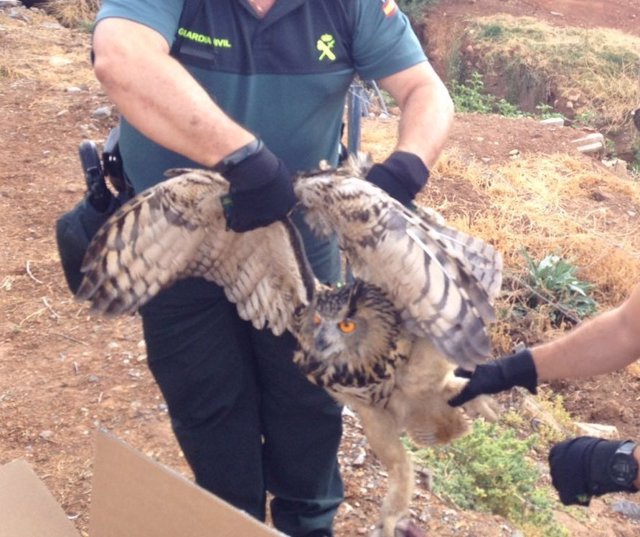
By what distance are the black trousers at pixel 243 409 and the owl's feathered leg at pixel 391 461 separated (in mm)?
218

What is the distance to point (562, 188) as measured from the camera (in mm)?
7461

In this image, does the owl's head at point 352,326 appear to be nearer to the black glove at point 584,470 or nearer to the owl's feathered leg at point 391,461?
the owl's feathered leg at point 391,461

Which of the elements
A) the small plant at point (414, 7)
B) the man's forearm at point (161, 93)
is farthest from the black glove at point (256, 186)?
the small plant at point (414, 7)

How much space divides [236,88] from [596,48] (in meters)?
12.1

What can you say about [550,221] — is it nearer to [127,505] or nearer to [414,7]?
[127,505]

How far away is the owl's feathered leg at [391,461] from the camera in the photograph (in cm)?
265

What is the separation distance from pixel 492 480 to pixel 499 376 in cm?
129

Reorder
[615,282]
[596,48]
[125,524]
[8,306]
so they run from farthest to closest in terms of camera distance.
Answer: [596,48] < [615,282] < [8,306] < [125,524]

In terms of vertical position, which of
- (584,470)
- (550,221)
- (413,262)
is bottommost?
(550,221)

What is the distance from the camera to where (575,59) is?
1284 cm

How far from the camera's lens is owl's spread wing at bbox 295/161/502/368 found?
2.07 m

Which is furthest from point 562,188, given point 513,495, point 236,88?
point 236,88

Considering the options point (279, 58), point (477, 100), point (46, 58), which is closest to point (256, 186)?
point (279, 58)

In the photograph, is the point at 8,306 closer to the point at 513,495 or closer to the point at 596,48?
the point at 513,495
